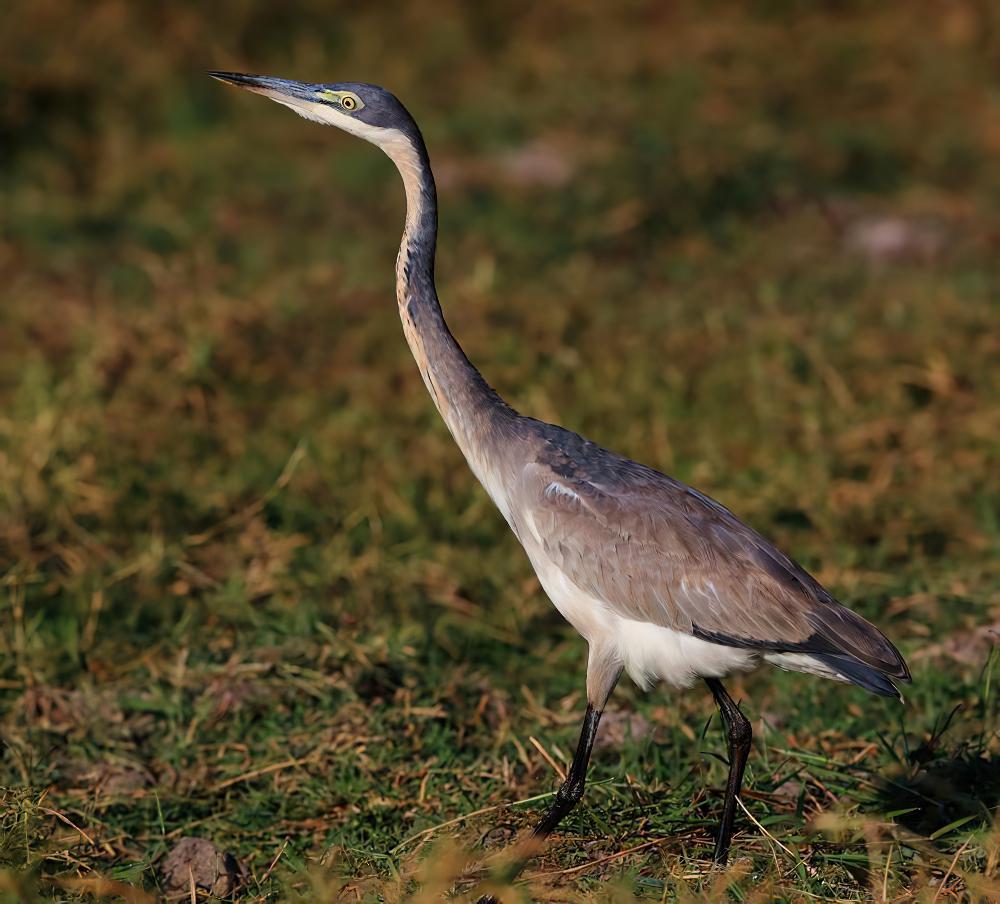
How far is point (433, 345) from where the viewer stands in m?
4.07

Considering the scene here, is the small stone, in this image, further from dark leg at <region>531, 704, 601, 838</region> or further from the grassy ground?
dark leg at <region>531, 704, 601, 838</region>

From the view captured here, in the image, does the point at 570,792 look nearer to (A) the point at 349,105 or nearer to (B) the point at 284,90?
(A) the point at 349,105

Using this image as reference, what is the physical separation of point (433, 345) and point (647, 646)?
37.3 inches

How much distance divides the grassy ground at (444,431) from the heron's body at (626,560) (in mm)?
342

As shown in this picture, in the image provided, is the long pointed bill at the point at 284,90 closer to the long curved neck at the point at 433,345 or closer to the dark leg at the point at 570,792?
the long curved neck at the point at 433,345

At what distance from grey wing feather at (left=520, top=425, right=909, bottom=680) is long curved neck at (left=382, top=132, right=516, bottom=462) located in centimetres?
16

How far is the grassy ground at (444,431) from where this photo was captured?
4098 mm

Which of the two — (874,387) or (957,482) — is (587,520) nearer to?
(957,482)

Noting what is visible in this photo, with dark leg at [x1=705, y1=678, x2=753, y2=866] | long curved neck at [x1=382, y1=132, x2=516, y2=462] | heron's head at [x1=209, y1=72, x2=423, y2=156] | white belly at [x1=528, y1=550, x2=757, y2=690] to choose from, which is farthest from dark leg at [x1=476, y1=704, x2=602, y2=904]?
heron's head at [x1=209, y1=72, x2=423, y2=156]

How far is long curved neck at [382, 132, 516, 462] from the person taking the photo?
4.06m

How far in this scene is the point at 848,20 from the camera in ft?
37.5

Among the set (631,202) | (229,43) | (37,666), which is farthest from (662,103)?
(37,666)

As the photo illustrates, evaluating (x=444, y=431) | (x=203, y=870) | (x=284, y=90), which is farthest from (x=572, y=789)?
(x=444, y=431)

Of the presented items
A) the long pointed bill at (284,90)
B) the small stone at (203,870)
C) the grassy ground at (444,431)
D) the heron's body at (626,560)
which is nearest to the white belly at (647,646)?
the heron's body at (626,560)
